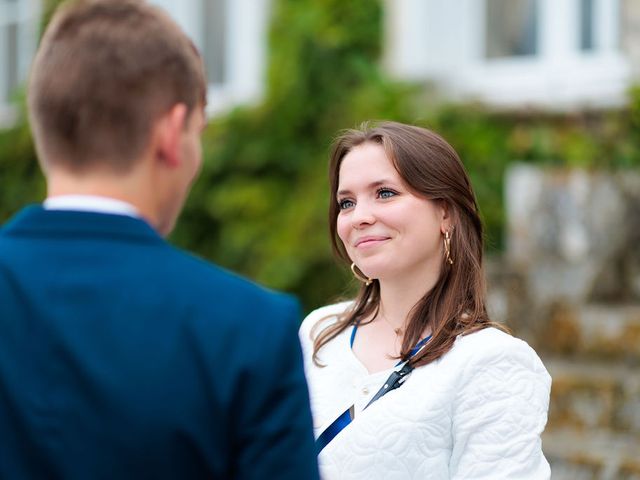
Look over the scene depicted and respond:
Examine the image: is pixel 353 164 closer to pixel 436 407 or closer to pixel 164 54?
pixel 436 407

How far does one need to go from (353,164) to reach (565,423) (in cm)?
286

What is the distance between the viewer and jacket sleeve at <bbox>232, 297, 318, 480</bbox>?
1534mm

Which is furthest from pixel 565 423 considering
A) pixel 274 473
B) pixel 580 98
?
pixel 274 473

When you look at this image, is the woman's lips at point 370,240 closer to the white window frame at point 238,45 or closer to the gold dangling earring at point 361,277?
the gold dangling earring at point 361,277

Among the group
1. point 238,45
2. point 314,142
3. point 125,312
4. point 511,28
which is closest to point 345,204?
point 125,312

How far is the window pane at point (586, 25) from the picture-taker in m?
7.32

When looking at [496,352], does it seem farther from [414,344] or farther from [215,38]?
[215,38]

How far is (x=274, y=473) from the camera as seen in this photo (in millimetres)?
1548

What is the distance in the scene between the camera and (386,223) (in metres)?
2.59

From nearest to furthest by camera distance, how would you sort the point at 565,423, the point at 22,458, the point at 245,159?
the point at 22,458 < the point at 565,423 < the point at 245,159

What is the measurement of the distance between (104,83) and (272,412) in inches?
21.7

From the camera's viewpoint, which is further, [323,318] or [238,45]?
[238,45]

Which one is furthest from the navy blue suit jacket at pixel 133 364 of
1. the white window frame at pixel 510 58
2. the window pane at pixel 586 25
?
the window pane at pixel 586 25

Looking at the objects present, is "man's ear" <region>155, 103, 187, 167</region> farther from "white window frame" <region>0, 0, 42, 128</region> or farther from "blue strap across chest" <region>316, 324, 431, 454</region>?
"white window frame" <region>0, 0, 42, 128</region>
